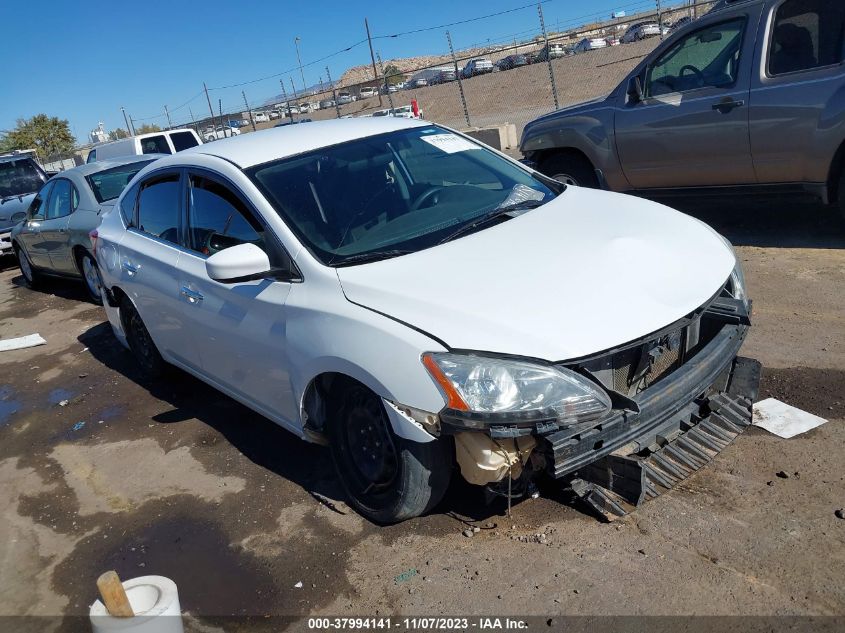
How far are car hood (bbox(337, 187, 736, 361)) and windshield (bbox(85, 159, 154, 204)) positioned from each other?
627 centimetres

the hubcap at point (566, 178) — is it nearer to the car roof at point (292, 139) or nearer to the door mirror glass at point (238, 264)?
the car roof at point (292, 139)

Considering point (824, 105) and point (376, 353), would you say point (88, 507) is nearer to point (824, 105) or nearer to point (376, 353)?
point (376, 353)

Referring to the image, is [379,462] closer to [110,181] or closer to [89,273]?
[110,181]

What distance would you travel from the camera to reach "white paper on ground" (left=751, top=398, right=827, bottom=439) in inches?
144

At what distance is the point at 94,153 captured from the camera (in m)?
18.5

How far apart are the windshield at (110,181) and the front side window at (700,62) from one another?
5.73 metres

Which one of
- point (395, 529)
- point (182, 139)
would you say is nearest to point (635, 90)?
point (395, 529)

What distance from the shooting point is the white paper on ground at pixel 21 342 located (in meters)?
Answer: 7.92

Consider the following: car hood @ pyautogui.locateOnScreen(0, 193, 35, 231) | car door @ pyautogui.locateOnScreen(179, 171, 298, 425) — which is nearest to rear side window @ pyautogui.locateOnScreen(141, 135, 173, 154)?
car hood @ pyautogui.locateOnScreen(0, 193, 35, 231)

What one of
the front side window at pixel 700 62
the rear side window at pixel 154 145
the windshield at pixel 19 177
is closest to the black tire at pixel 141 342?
the front side window at pixel 700 62

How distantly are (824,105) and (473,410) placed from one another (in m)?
4.61

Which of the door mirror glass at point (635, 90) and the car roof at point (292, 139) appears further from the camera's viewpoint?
the door mirror glass at point (635, 90)

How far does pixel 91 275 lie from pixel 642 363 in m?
7.71

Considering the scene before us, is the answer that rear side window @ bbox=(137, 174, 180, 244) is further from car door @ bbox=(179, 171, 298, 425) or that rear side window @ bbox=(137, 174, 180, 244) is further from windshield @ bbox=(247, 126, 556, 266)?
windshield @ bbox=(247, 126, 556, 266)
